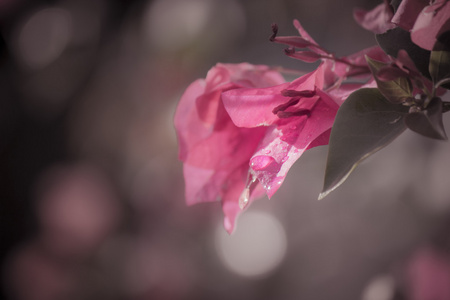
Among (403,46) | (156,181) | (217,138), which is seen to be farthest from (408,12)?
(156,181)

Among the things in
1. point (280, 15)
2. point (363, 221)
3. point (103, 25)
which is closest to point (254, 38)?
point (280, 15)

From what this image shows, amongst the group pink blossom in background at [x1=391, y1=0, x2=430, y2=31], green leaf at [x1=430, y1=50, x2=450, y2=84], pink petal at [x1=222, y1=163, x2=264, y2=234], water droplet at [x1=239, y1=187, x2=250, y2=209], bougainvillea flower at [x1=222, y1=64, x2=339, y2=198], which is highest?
pink blossom in background at [x1=391, y1=0, x2=430, y2=31]

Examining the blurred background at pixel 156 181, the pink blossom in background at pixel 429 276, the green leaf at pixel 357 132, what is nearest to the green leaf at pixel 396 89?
the green leaf at pixel 357 132

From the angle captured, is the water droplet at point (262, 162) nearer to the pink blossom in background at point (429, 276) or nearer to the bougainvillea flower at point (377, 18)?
the bougainvillea flower at point (377, 18)

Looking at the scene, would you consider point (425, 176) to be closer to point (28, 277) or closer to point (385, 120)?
point (385, 120)

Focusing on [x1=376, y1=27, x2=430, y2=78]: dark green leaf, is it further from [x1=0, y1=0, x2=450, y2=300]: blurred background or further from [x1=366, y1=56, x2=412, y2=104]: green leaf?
[x1=0, y1=0, x2=450, y2=300]: blurred background

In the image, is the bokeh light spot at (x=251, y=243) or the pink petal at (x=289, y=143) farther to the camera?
the bokeh light spot at (x=251, y=243)

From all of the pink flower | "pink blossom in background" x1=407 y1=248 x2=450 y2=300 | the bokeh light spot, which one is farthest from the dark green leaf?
the bokeh light spot
